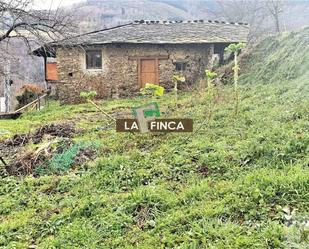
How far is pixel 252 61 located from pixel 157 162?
10.3 meters

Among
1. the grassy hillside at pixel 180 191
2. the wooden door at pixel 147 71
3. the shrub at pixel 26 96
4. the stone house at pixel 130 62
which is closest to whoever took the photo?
the grassy hillside at pixel 180 191

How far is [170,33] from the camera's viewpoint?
18219 mm

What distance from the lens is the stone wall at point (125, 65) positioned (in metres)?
17.7

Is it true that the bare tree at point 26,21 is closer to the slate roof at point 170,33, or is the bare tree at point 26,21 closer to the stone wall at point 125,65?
the slate roof at point 170,33

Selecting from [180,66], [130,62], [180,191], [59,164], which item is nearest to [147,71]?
[130,62]

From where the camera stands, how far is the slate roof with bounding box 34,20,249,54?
56.6 feet

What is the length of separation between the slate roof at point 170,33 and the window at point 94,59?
607mm

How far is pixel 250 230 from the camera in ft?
11.8

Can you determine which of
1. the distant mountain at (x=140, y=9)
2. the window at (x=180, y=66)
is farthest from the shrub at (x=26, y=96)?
the distant mountain at (x=140, y=9)

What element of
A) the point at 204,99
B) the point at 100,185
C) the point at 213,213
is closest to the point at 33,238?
the point at 100,185

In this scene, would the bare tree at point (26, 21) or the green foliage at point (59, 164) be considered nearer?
the green foliage at point (59, 164)

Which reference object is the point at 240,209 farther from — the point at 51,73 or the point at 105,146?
the point at 51,73

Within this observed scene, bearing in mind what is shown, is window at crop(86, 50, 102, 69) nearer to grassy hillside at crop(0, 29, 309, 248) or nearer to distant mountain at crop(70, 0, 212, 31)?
grassy hillside at crop(0, 29, 309, 248)

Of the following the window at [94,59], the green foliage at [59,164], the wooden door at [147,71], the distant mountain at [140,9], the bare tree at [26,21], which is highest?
→ the distant mountain at [140,9]
